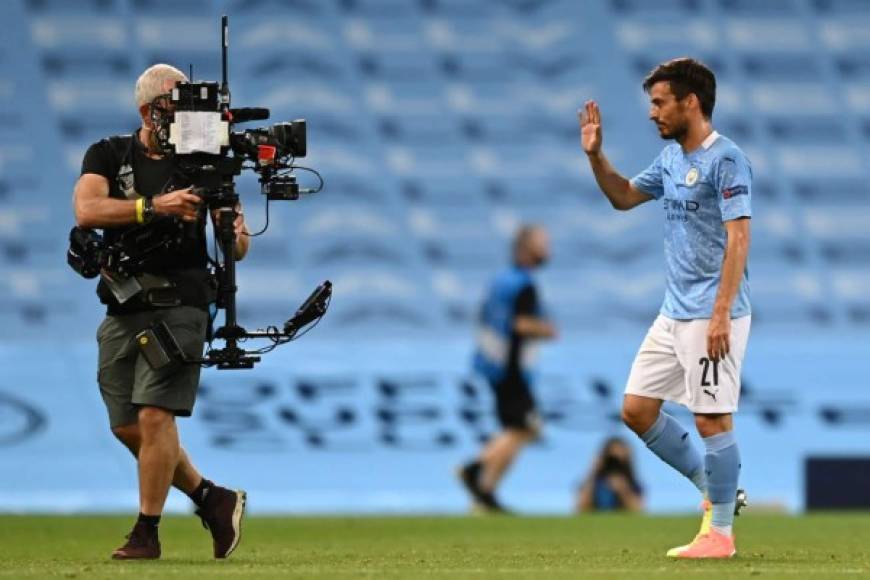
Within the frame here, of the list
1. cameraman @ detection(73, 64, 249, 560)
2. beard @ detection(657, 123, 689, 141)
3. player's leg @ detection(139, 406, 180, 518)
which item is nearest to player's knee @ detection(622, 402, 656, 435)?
beard @ detection(657, 123, 689, 141)

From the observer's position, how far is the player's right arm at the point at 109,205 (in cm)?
761

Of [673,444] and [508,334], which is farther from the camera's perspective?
[508,334]

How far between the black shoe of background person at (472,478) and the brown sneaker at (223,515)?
640 cm

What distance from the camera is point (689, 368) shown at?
8.02 m

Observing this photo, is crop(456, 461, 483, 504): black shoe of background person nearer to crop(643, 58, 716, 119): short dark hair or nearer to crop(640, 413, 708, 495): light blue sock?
crop(640, 413, 708, 495): light blue sock

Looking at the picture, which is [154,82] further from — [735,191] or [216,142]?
[735,191]

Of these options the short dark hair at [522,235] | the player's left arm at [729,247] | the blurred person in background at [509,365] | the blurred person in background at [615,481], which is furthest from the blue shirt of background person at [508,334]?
the player's left arm at [729,247]

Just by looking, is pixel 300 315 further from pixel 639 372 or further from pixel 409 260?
pixel 409 260

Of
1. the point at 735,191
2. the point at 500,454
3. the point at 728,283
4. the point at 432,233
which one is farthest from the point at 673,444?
the point at 432,233

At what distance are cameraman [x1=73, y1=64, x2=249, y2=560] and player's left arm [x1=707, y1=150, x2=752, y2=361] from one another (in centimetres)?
178

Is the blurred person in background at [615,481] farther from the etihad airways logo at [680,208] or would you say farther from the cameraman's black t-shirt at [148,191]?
the cameraman's black t-shirt at [148,191]

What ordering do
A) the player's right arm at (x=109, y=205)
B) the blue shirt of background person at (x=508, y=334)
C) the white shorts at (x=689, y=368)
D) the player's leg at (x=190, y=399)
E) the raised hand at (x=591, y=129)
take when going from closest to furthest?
1. the player's right arm at (x=109, y=205)
2. the player's leg at (x=190, y=399)
3. the white shorts at (x=689, y=368)
4. the raised hand at (x=591, y=129)
5. the blue shirt of background person at (x=508, y=334)

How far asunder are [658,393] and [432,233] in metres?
7.24

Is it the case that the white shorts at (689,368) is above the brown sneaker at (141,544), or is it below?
above
